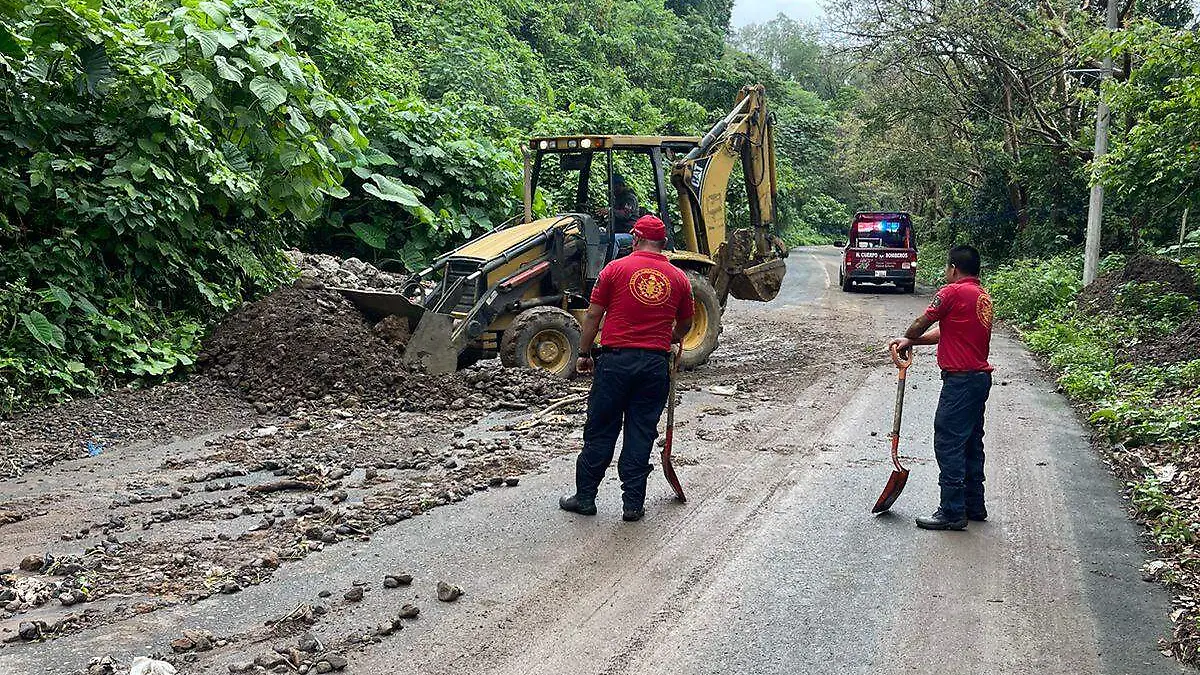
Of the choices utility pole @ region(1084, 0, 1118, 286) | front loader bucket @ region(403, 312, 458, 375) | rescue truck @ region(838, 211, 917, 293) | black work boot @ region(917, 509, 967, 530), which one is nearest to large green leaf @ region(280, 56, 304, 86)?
front loader bucket @ region(403, 312, 458, 375)

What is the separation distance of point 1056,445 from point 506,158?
1134 centimetres

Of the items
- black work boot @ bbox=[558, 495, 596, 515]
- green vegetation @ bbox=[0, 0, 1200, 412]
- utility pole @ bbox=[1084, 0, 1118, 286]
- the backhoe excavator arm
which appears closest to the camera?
black work boot @ bbox=[558, 495, 596, 515]

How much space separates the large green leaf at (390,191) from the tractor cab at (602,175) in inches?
123

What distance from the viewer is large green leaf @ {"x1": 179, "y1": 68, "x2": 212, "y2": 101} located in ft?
35.3

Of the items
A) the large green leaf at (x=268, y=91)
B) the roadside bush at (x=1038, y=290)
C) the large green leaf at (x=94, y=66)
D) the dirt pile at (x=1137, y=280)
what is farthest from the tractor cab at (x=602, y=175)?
the roadside bush at (x=1038, y=290)

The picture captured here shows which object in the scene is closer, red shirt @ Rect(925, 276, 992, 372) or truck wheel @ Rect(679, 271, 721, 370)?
red shirt @ Rect(925, 276, 992, 372)

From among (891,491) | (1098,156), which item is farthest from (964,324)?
(1098,156)

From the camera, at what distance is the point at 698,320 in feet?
45.0

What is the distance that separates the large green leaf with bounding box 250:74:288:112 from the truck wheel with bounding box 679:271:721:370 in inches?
213

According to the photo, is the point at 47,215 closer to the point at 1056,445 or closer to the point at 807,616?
the point at 807,616

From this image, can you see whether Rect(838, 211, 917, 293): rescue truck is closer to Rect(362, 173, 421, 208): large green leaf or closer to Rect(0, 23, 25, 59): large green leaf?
Rect(362, 173, 421, 208): large green leaf

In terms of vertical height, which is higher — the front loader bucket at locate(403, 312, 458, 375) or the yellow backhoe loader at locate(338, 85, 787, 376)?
the yellow backhoe loader at locate(338, 85, 787, 376)

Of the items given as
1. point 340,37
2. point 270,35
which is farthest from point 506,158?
point 270,35

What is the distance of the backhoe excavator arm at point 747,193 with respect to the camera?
13.7 m
